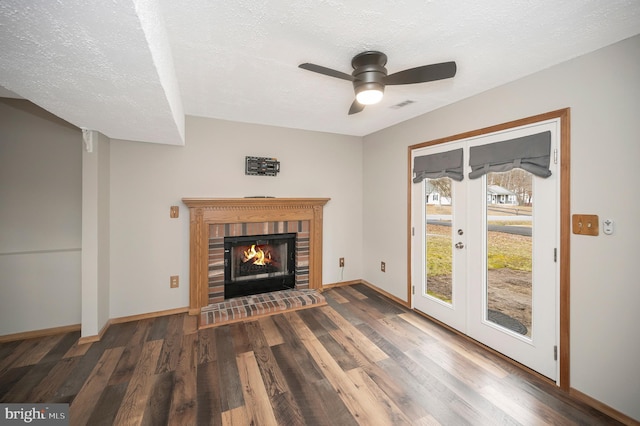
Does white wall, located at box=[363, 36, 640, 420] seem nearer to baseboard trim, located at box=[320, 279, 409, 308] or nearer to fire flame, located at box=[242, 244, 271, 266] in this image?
baseboard trim, located at box=[320, 279, 409, 308]

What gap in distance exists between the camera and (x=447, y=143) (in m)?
2.80

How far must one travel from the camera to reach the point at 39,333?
8.64 feet

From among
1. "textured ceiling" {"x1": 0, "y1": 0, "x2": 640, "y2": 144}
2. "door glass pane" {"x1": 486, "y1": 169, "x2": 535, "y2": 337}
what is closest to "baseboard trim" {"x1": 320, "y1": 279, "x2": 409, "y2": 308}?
"door glass pane" {"x1": 486, "y1": 169, "x2": 535, "y2": 337}

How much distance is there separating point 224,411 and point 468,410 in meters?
1.63

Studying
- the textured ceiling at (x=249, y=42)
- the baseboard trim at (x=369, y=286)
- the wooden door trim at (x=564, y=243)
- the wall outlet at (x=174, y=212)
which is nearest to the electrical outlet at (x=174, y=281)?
the wall outlet at (x=174, y=212)

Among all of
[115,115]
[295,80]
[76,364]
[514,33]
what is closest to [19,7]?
[115,115]

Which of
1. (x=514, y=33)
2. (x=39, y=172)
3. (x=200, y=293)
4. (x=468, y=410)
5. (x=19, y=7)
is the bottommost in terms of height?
(x=468, y=410)

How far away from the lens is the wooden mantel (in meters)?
3.12

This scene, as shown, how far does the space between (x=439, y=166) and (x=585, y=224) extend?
1332 millimetres

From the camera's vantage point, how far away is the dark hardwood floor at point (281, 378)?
168 cm

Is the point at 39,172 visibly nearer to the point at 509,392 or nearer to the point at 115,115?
the point at 115,115

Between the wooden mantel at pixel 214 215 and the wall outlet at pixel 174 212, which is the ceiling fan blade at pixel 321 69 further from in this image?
the wall outlet at pixel 174 212

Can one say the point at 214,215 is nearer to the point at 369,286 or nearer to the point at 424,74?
the point at 369,286

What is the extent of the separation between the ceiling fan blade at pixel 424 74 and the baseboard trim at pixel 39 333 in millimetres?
3922
